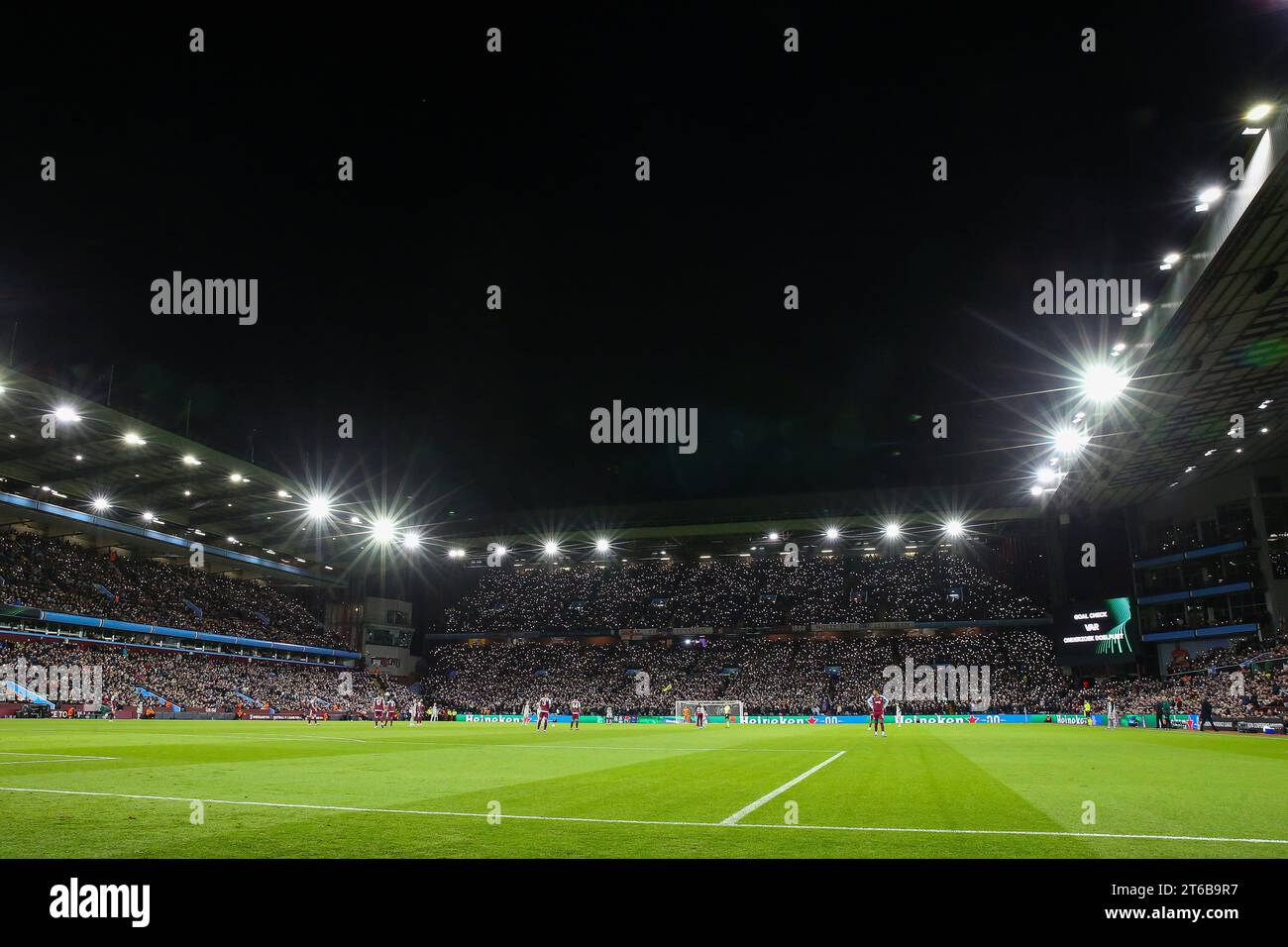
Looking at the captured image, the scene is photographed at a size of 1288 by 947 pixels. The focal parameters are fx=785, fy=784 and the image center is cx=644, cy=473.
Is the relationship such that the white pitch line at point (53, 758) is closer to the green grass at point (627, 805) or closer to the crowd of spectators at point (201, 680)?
the green grass at point (627, 805)

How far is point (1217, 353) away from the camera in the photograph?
33094 mm

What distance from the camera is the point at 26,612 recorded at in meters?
53.6

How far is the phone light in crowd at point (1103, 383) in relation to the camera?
36188 mm

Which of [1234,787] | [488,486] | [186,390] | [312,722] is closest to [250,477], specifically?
[186,390]

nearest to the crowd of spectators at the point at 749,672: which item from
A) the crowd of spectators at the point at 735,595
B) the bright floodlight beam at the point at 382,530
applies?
the crowd of spectators at the point at 735,595

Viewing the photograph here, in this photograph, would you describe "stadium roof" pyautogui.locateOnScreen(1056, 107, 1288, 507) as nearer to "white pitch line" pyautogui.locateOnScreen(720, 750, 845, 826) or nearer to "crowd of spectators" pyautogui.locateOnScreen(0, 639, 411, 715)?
"white pitch line" pyautogui.locateOnScreen(720, 750, 845, 826)

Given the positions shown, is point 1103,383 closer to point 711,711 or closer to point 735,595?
point 711,711

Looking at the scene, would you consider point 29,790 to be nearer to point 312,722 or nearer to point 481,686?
point 312,722

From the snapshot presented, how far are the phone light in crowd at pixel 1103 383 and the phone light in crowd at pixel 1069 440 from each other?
665 cm

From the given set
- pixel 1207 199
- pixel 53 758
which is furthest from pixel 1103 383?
pixel 53 758

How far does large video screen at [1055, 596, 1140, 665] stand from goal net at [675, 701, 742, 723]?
2667cm

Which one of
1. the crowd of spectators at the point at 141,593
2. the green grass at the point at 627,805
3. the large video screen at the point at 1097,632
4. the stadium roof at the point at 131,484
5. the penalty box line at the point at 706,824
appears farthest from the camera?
the large video screen at the point at 1097,632

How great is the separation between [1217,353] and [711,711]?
44424mm

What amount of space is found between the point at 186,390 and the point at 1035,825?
54345 millimetres
